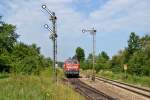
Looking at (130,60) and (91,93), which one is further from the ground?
(130,60)

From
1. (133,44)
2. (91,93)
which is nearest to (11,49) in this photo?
(133,44)

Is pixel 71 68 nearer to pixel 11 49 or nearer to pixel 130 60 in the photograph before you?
pixel 130 60

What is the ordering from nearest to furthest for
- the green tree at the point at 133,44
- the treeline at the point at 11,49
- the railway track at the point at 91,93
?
the railway track at the point at 91,93, the treeline at the point at 11,49, the green tree at the point at 133,44

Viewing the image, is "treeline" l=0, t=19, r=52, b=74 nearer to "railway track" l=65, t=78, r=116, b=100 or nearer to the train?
the train

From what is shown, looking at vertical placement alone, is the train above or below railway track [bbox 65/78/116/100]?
above

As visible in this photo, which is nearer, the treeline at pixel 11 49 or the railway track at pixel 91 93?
the railway track at pixel 91 93

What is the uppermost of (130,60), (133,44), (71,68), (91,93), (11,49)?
(133,44)

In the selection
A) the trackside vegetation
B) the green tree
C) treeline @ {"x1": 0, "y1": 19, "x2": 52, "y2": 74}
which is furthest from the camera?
the green tree

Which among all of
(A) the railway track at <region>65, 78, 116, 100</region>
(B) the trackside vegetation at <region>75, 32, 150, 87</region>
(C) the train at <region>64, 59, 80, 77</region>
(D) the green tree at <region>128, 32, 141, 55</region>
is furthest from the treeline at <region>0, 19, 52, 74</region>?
(A) the railway track at <region>65, 78, 116, 100</region>

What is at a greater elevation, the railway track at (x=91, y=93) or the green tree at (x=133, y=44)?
the green tree at (x=133, y=44)

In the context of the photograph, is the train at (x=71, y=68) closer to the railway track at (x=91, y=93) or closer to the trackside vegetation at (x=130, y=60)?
the trackside vegetation at (x=130, y=60)

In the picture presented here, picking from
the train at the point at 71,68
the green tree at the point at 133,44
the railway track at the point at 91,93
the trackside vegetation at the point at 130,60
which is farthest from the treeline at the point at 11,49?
the railway track at the point at 91,93

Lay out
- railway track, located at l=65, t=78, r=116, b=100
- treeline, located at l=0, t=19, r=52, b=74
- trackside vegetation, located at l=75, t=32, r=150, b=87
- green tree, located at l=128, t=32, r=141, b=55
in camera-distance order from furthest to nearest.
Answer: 1. green tree, located at l=128, t=32, r=141, b=55
2. treeline, located at l=0, t=19, r=52, b=74
3. trackside vegetation, located at l=75, t=32, r=150, b=87
4. railway track, located at l=65, t=78, r=116, b=100

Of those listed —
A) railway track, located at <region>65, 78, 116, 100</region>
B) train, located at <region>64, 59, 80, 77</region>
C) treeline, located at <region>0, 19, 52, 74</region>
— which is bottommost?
railway track, located at <region>65, 78, 116, 100</region>
